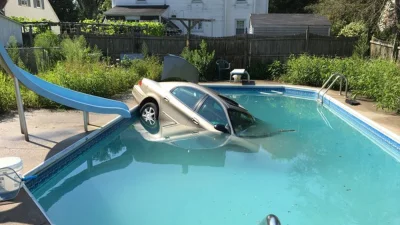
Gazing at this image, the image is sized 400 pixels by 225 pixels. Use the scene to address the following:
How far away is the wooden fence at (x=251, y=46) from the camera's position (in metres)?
17.4

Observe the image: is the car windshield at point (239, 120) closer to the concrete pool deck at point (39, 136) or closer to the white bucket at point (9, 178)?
the concrete pool deck at point (39, 136)

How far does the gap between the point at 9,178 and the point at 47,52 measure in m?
10.9

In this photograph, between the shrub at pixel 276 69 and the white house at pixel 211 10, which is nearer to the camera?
the shrub at pixel 276 69

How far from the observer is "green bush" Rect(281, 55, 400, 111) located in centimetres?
981

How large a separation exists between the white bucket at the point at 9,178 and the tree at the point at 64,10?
4409cm

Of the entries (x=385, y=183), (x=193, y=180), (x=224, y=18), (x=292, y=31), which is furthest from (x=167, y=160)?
(x=224, y=18)

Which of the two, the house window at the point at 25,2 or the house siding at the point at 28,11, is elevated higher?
the house window at the point at 25,2

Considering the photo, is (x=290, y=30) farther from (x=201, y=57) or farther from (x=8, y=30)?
(x=8, y=30)

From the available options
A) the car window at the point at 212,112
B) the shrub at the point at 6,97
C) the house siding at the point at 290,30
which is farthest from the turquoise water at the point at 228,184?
the house siding at the point at 290,30

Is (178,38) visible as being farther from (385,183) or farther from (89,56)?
(385,183)

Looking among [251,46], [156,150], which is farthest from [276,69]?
[156,150]

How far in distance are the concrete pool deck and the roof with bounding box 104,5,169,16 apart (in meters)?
17.7

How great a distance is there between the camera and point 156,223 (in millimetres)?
4738

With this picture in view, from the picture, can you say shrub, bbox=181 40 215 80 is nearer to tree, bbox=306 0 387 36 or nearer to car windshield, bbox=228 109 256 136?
tree, bbox=306 0 387 36
